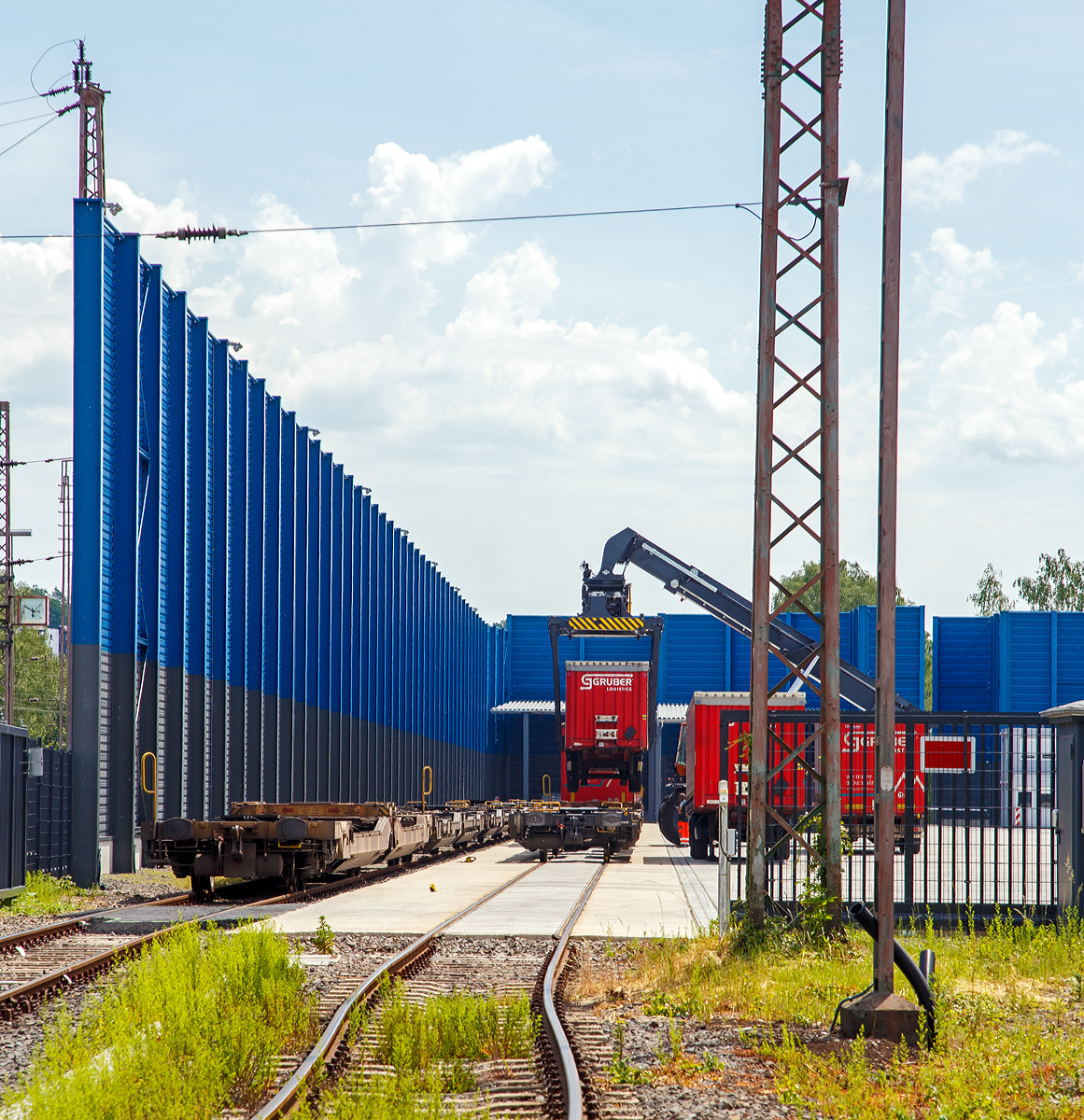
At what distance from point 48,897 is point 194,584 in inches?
351

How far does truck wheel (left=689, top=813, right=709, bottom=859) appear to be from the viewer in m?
29.6

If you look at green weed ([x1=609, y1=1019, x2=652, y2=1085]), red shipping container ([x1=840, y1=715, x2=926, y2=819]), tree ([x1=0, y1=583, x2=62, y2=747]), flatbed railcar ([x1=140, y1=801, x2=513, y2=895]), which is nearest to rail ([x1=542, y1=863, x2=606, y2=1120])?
green weed ([x1=609, y1=1019, x2=652, y2=1085])

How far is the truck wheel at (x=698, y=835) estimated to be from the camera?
97.0ft

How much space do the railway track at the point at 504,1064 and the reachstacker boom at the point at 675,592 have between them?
22.9m

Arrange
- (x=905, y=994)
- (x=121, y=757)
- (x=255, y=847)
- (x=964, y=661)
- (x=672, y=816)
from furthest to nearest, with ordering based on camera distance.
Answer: (x=964, y=661) < (x=672, y=816) < (x=121, y=757) < (x=255, y=847) < (x=905, y=994)

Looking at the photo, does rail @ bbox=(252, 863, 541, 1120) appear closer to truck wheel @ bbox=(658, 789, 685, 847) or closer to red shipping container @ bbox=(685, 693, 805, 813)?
red shipping container @ bbox=(685, 693, 805, 813)

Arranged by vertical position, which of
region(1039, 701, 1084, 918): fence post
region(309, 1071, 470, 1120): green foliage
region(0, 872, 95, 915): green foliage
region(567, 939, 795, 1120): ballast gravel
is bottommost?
region(0, 872, 95, 915): green foliage

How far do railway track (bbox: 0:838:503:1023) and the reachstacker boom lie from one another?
56.7 ft

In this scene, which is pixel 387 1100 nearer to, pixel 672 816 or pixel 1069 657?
pixel 672 816

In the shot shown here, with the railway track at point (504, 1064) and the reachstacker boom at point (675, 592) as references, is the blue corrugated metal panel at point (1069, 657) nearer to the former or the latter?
the reachstacker boom at point (675, 592)

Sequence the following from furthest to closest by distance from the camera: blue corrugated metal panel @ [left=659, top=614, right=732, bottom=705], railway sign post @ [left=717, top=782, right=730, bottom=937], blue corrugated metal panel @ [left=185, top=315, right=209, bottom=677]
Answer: blue corrugated metal panel @ [left=659, top=614, right=732, bottom=705], blue corrugated metal panel @ [left=185, top=315, right=209, bottom=677], railway sign post @ [left=717, top=782, right=730, bottom=937]

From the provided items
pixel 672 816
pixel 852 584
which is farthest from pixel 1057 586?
pixel 672 816

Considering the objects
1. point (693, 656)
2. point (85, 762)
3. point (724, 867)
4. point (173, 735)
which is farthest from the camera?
point (693, 656)

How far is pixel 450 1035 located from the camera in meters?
8.51
